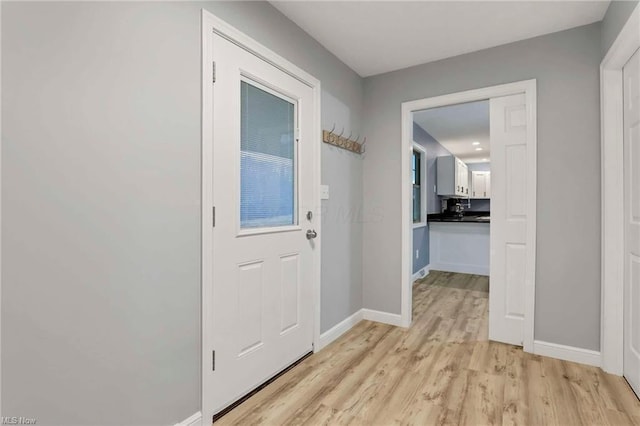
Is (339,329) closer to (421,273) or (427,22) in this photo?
(427,22)

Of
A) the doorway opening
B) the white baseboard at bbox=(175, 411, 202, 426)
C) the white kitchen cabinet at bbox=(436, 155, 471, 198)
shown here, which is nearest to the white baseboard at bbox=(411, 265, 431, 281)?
the doorway opening

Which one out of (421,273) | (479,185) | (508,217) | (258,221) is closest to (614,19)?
(508,217)

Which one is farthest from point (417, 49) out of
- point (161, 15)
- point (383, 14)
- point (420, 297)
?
point (420, 297)

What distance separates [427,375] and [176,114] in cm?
228

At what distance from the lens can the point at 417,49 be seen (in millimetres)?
2670

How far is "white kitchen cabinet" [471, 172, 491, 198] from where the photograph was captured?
810 cm

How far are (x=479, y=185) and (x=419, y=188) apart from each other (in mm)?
3688

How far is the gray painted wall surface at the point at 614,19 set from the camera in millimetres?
1720

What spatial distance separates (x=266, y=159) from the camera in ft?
6.76

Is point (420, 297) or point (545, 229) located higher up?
point (545, 229)

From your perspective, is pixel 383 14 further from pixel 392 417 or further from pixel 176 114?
pixel 392 417

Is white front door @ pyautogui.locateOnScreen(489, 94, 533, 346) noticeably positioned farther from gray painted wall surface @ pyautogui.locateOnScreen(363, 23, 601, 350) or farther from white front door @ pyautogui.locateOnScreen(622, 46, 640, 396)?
white front door @ pyautogui.locateOnScreen(622, 46, 640, 396)

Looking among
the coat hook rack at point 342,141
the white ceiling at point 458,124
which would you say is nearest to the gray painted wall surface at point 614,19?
the white ceiling at point 458,124

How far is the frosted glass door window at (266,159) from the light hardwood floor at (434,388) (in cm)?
110
